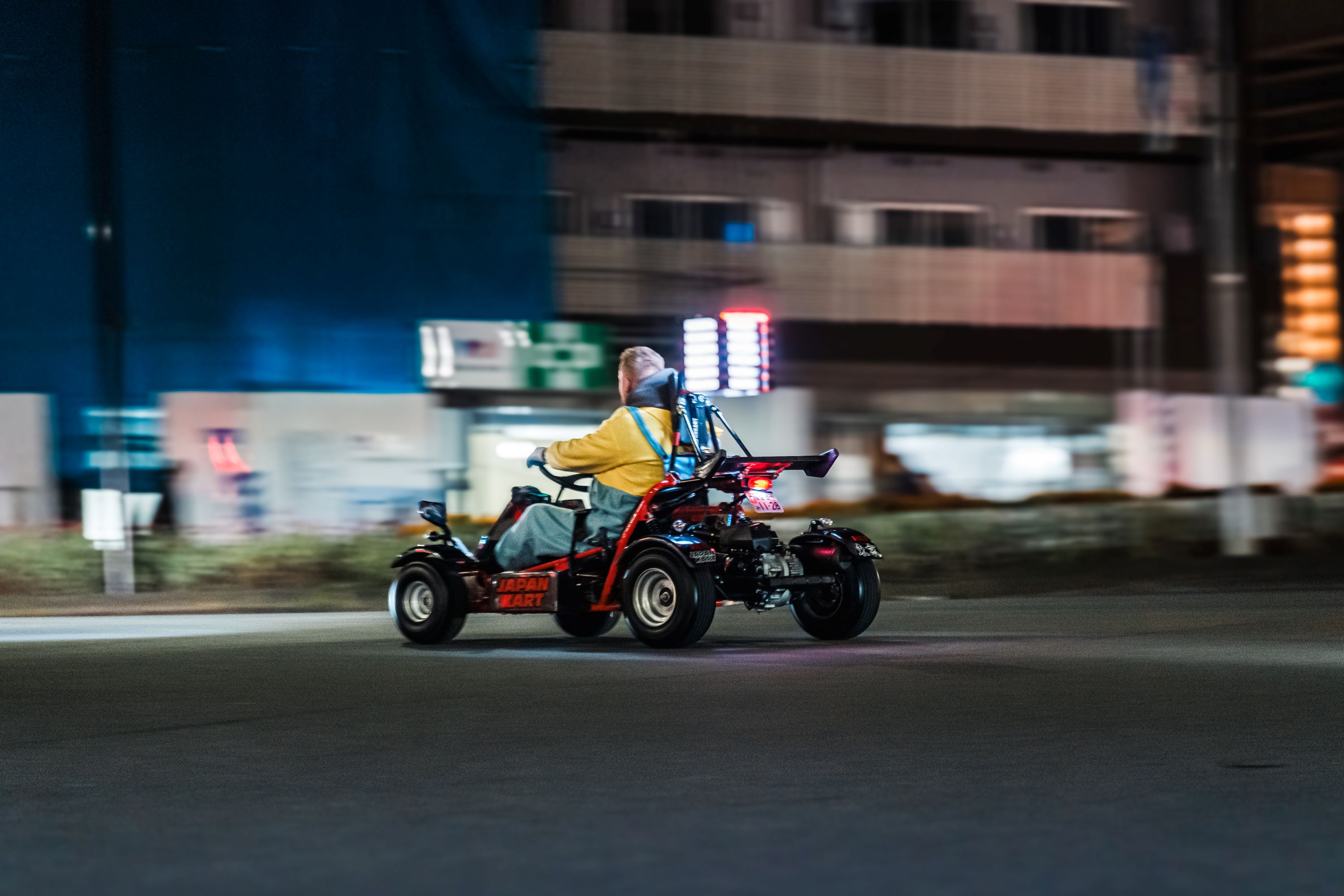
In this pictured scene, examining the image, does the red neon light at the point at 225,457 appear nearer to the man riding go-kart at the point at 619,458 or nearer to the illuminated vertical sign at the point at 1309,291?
the man riding go-kart at the point at 619,458

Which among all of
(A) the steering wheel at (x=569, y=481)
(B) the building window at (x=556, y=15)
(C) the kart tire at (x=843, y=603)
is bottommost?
(C) the kart tire at (x=843, y=603)

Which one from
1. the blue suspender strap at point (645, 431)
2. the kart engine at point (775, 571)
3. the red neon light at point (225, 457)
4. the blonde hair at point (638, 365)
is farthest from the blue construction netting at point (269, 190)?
the kart engine at point (775, 571)

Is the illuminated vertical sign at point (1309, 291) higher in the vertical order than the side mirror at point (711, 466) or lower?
higher

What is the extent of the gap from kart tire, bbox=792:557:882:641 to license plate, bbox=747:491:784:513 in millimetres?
526

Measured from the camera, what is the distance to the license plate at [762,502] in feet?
44.5

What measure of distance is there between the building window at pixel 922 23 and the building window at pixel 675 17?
3148mm

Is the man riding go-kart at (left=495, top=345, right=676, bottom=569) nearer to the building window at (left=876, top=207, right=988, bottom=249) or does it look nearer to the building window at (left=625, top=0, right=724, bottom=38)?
the building window at (left=625, top=0, right=724, bottom=38)

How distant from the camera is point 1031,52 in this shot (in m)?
40.5

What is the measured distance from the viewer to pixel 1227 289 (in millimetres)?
26297

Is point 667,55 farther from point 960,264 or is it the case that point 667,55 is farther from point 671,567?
point 671,567

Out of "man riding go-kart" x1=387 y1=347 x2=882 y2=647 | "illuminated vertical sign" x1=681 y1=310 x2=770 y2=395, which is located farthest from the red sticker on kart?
"illuminated vertical sign" x1=681 y1=310 x2=770 y2=395

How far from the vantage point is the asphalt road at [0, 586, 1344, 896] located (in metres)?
5.66

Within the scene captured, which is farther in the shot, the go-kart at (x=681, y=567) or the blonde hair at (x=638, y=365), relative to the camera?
the blonde hair at (x=638, y=365)

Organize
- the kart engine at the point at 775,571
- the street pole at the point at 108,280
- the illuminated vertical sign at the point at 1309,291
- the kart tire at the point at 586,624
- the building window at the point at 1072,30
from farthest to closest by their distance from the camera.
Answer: the illuminated vertical sign at the point at 1309,291 < the building window at the point at 1072,30 < the street pole at the point at 108,280 < the kart tire at the point at 586,624 < the kart engine at the point at 775,571
